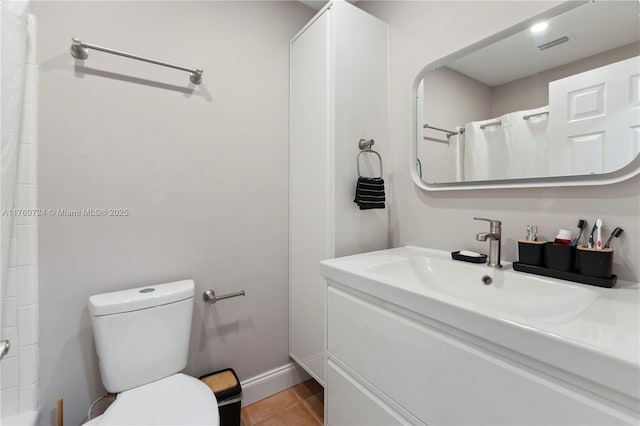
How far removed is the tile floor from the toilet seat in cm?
57

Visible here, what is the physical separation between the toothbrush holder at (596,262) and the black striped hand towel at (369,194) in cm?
77

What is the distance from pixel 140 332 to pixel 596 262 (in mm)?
1587

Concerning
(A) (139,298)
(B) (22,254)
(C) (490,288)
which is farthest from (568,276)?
(B) (22,254)

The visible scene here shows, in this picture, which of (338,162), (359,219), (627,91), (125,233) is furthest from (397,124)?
(125,233)

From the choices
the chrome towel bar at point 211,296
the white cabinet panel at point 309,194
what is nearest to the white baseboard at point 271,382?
the white cabinet panel at point 309,194

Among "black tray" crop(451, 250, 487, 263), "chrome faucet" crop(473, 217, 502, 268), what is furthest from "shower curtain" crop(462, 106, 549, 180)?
"black tray" crop(451, 250, 487, 263)

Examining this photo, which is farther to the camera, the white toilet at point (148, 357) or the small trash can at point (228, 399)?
the small trash can at point (228, 399)

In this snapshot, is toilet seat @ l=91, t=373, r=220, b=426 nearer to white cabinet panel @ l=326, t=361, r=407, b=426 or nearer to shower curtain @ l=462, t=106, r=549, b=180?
white cabinet panel @ l=326, t=361, r=407, b=426

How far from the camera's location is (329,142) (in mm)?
1366

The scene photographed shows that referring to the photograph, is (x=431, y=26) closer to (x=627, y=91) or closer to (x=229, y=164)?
(x=627, y=91)

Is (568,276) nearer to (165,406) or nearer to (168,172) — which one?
(165,406)

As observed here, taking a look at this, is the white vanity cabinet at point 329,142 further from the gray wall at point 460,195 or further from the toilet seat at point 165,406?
the toilet seat at point 165,406

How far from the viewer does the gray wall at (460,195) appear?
2.78 ft

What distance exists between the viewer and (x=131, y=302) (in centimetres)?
110
